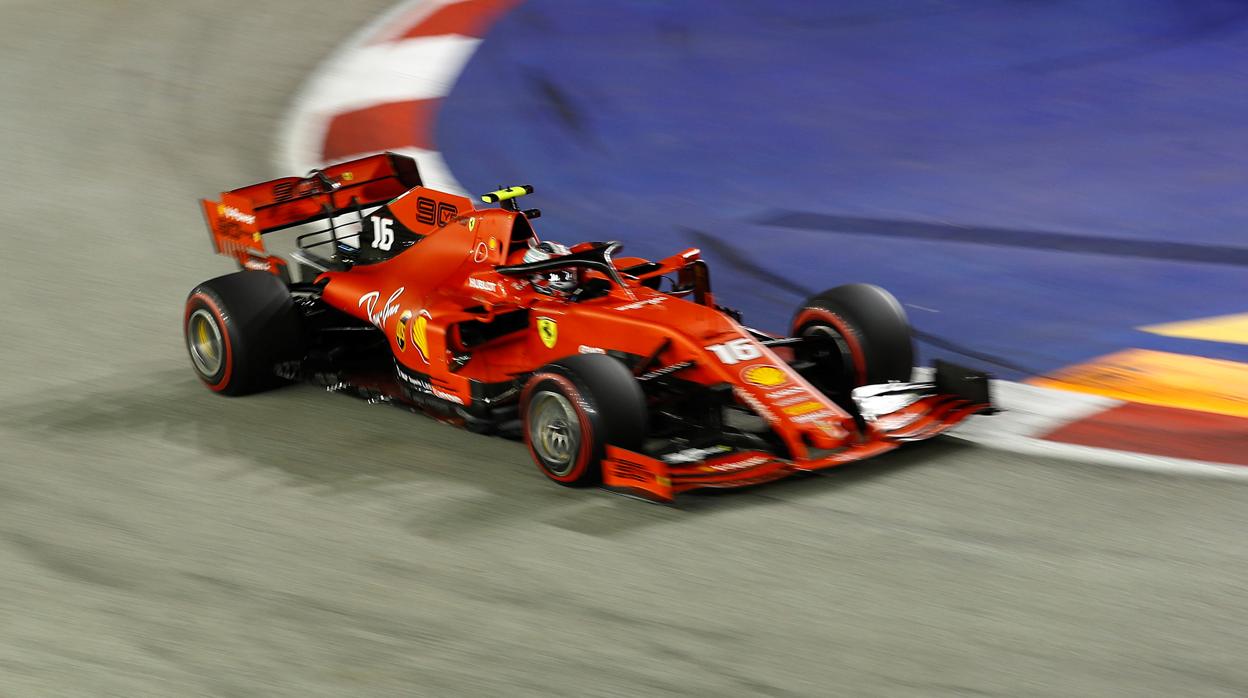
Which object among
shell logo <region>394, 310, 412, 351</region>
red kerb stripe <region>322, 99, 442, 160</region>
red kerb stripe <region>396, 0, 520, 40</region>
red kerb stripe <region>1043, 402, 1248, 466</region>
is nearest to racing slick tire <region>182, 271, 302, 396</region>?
shell logo <region>394, 310, 412, 351</region>

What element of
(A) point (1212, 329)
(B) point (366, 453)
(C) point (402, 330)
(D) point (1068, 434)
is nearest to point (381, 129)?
(C) point (402, 330)

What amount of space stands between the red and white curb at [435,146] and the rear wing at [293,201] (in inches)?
90.3

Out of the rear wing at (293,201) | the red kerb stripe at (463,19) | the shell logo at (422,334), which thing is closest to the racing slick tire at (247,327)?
the rear wing at (293,201)

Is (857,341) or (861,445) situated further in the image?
(857,341)

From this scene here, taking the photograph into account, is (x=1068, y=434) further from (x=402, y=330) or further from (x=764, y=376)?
(x=402, y=330)

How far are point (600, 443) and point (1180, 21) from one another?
8.92 metres

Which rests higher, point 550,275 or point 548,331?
point 550,275

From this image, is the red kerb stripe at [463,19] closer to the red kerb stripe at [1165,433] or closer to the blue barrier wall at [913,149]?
the blue barrier wall at [913,149]

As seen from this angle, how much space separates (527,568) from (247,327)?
265cm

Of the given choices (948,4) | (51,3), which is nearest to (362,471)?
(948,4)

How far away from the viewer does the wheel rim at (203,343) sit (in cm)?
714

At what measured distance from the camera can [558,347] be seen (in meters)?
6.21

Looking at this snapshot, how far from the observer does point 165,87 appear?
42.1 feet

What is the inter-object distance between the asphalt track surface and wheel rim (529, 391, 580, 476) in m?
0.15
